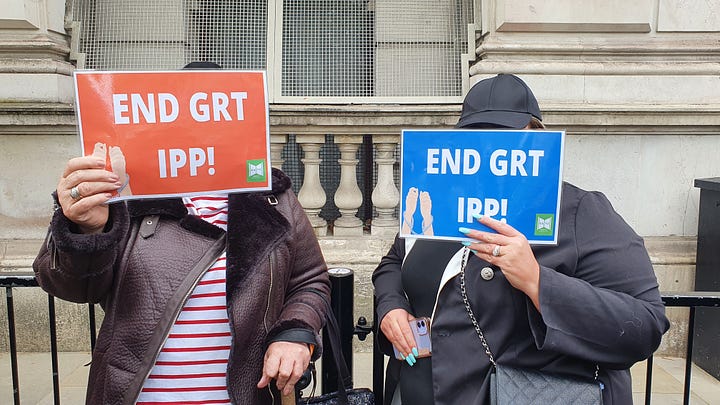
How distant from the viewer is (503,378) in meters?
1.67

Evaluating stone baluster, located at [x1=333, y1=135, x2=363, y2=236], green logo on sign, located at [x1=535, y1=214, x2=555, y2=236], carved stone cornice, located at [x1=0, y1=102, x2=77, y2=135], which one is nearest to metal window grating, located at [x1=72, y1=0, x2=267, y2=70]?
carved stone cornice, located at [x1=0, y1=102, x2=77, y2=135]

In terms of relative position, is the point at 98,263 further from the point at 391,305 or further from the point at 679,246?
the point at 679,246

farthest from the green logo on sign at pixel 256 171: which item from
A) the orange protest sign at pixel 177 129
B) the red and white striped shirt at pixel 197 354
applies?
the red and white striped shirt at pixel 197 354

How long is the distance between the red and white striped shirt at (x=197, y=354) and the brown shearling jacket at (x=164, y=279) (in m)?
0.05

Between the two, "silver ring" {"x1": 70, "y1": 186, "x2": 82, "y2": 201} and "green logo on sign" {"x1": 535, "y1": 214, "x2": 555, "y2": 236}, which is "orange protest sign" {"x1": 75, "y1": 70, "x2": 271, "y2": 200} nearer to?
"silver ring" {"x1": 70, "y1": 186, "x2": 82, "y2": 201}

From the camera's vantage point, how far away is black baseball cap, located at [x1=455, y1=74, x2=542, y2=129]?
1.80 meters

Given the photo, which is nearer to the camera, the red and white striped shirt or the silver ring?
the silver ring

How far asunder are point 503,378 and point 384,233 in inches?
137

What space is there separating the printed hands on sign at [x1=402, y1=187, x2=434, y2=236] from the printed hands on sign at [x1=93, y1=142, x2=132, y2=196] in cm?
84

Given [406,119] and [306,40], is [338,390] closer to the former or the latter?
[406,119]

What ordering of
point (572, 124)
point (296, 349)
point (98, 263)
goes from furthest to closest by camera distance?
point (572, 124), point (296, 349), point (98, 263)

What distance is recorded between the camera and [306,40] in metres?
5.75

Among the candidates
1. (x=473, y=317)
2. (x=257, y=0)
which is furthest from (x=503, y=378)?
(x=257, y=0)

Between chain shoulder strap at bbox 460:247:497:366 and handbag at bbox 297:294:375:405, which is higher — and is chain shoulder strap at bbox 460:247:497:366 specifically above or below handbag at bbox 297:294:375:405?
above
